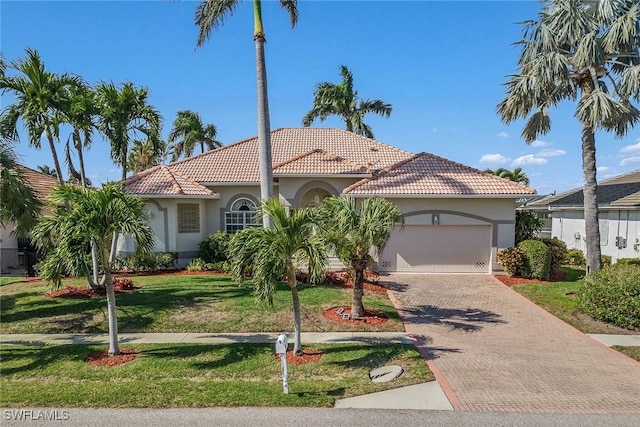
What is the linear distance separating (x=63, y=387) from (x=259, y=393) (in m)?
3.71

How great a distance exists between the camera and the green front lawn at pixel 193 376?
6.19 metres

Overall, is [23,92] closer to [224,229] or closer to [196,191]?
[196,191]

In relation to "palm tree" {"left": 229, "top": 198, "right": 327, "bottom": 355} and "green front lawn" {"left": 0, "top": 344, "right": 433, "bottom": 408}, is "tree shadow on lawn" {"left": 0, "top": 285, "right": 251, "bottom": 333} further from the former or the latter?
"palm tree" {"left": 229, "top": 198, "right": 327, "bottom": 355}

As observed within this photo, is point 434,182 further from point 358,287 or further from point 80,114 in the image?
point 80,114

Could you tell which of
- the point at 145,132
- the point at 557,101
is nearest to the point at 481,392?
the point at 557,101

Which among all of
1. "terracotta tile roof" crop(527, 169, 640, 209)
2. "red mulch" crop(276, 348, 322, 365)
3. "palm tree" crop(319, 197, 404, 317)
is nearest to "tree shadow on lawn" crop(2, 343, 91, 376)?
"red mulch" crop(276, 348, 322, 365)

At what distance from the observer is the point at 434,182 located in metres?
16.9

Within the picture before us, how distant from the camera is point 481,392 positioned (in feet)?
21.7

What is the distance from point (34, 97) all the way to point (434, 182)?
15637mm

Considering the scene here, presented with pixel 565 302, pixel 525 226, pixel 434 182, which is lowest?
pixel 565 302

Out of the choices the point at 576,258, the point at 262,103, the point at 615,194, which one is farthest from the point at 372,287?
the point at 615,194

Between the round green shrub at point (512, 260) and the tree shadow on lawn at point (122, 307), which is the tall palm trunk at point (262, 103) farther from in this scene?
the round green shrub at point (512, 260)

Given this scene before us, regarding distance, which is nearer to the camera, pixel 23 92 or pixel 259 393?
pixel 259 393

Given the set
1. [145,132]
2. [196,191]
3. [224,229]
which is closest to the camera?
[145,132]
